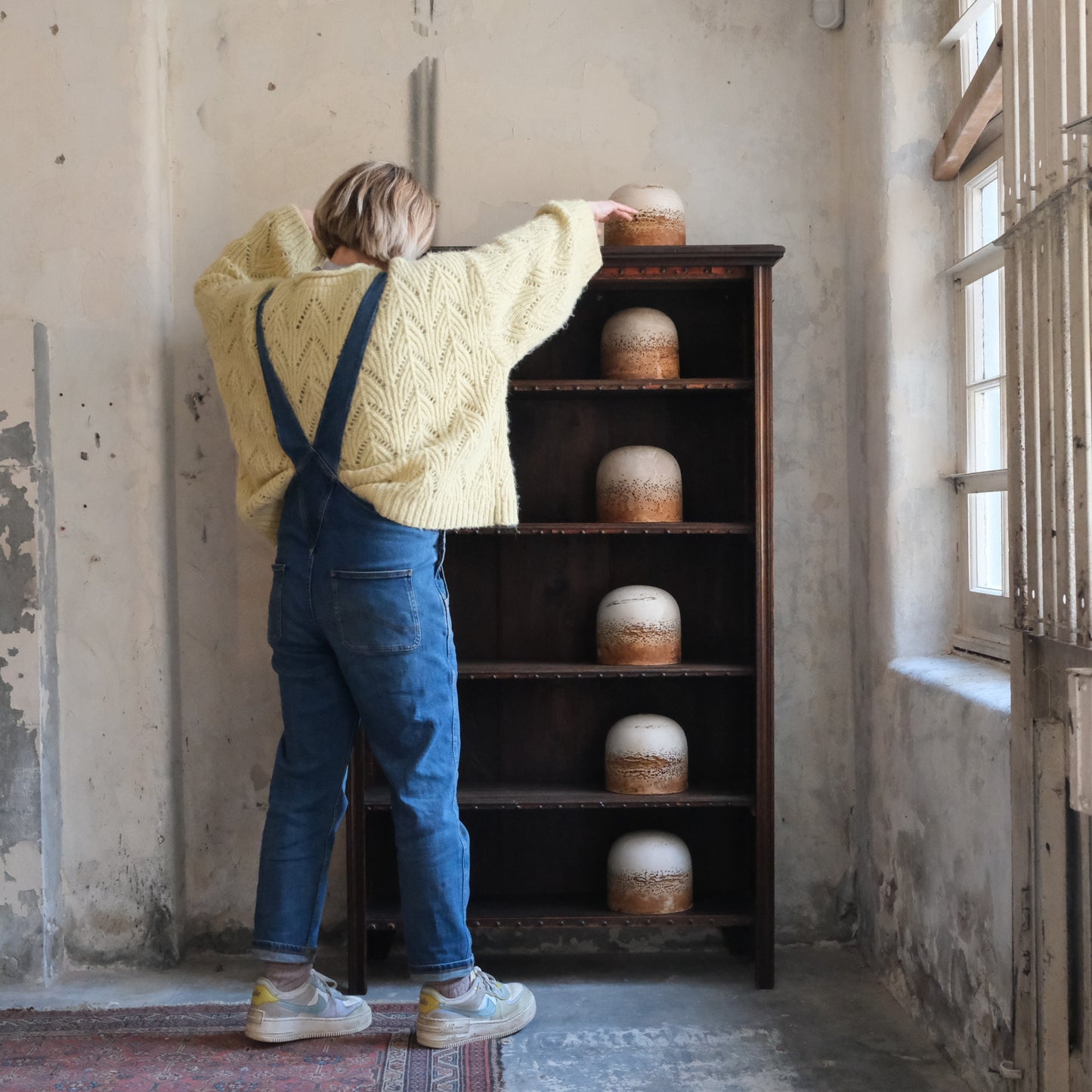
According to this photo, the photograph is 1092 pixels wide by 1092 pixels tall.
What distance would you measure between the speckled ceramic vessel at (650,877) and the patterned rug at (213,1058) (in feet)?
1.64

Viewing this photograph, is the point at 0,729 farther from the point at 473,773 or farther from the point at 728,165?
the point at 728,165

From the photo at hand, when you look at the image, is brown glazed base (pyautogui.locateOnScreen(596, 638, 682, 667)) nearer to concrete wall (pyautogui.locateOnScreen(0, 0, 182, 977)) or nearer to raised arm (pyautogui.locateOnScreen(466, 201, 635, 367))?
raised arm (pyautogui.locateOnScreen(466, 201, 635, 367))

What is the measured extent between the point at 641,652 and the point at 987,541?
0.86 meters

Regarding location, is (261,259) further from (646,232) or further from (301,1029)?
A: (301,1029)

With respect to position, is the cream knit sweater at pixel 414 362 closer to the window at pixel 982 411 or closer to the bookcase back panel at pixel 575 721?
the bookcase back panel at pixel 575 721

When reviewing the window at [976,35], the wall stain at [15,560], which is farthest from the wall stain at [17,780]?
the window at [976,35]

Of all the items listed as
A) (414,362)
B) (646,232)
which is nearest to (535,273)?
(414,362)

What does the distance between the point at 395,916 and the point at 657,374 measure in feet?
4.88

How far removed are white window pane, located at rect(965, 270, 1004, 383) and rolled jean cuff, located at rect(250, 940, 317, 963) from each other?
80.1 inches

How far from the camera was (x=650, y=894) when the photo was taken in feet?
8.42

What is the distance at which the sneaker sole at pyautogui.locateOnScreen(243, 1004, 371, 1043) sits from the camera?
2.22 m

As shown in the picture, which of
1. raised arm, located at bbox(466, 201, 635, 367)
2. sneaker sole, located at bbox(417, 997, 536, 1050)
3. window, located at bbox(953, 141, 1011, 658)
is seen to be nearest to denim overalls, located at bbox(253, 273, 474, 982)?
sneaker sole, located at bbox(417, 997, 536, 1050)

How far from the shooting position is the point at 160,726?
9.10 ft

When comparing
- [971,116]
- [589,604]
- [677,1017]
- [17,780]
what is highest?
[971,116]
